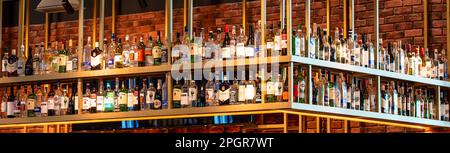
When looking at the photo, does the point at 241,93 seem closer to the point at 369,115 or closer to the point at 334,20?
the point at 369,115

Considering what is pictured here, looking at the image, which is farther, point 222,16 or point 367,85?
point 222,16

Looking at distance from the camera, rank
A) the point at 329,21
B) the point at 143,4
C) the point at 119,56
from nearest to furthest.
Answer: the point at 119,56, the point at 329,21, the point at 143,4

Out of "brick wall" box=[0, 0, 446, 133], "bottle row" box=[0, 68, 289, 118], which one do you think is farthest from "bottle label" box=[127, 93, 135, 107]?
"brick wall" box=[0, 0, 446, 133]

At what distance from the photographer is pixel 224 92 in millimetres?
6312

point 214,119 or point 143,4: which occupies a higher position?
point 143,4

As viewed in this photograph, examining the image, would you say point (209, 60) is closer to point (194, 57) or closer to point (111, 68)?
point (194, 57)

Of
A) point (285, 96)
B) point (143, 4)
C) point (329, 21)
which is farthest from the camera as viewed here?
point (143, 4)

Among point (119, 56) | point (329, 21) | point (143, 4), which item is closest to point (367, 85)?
point (329, 21)

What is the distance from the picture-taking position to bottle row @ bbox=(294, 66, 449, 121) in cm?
641

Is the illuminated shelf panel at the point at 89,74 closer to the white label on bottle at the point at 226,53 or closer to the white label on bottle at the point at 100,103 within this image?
the white label on bottle at the point at 100,103

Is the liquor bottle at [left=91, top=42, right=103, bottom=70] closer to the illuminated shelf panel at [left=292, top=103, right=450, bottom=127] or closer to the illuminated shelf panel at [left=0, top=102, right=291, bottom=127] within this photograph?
the illuminated shelf panel at [left=0, top=102, right=291, bottom=127]

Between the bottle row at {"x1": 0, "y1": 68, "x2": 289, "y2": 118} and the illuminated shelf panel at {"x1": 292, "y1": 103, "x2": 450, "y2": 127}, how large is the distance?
0.17 metres
